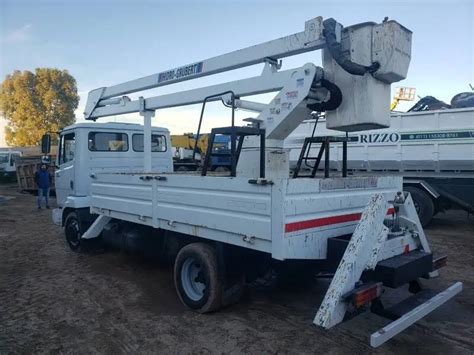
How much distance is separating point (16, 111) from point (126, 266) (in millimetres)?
36080

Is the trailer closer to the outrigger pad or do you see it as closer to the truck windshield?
the outrigger pad

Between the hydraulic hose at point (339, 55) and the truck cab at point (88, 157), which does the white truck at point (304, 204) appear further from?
the truck cab at point (88, 157)

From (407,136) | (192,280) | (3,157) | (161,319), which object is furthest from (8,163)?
(161,319)

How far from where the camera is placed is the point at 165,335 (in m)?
3.80

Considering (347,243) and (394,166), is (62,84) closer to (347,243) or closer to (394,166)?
(394,166)

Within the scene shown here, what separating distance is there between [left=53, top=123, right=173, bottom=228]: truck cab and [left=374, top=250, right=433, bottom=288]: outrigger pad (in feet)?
15.3

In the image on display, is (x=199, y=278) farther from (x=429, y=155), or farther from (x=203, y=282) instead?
(x=429, y=155)

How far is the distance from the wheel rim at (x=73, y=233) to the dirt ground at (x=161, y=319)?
60cm

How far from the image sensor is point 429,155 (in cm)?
937

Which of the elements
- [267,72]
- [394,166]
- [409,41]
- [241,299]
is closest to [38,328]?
[241,299]

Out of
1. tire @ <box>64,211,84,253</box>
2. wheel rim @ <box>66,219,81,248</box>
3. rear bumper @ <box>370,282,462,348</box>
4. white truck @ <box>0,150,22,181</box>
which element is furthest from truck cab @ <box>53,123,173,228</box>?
white truck @ <box>0,150,22,181</box>

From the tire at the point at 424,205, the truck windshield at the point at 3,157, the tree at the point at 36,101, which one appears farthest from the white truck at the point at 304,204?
the tree at the point at 36,101

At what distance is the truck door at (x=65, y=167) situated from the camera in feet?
23.3

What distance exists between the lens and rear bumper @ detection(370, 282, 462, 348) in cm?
282
